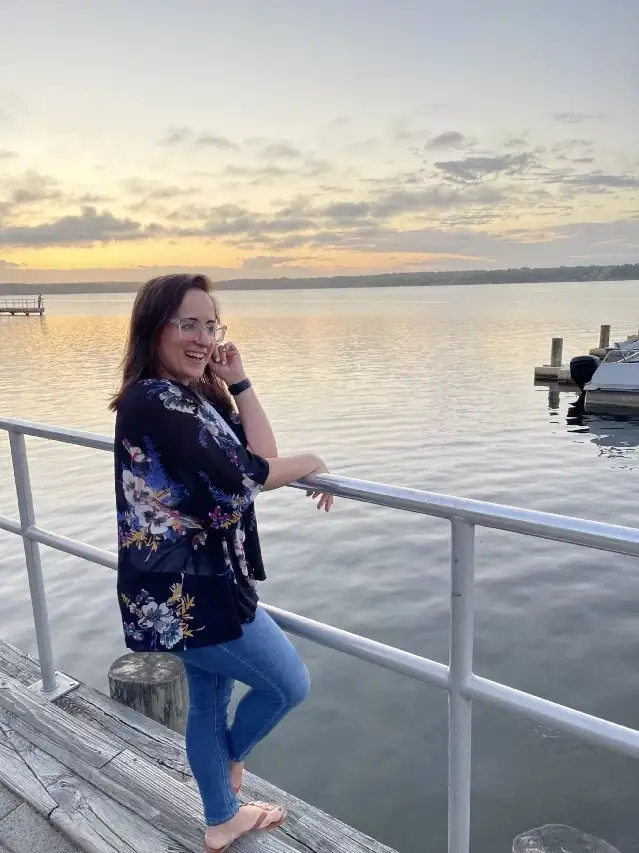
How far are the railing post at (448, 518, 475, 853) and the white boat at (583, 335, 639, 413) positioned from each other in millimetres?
21733

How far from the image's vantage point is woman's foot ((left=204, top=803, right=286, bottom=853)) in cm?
206

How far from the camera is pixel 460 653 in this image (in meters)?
1.61

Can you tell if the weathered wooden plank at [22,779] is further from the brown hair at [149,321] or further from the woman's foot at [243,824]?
the brown hair at [149,321]

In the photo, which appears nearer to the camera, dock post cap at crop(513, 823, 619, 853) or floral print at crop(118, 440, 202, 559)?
floral print at crop(118, 440, 202, 559)

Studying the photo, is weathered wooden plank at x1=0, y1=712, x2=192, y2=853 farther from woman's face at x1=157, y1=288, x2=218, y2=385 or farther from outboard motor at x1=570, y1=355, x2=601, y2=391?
outboard motor at x1=570, y1=355, x2=601, y2=391

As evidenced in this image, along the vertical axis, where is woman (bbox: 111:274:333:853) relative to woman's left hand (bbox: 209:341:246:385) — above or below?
below

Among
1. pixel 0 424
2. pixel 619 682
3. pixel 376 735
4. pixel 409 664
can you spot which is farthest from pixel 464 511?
pixel 619 682

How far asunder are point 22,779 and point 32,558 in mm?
839

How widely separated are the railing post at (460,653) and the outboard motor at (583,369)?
77.9ft

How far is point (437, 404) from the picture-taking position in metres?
23.2

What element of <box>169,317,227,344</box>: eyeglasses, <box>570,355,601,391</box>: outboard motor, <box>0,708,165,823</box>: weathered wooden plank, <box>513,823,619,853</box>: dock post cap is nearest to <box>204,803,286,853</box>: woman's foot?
<box>0,708,165,823</box>: weathered wooden plank

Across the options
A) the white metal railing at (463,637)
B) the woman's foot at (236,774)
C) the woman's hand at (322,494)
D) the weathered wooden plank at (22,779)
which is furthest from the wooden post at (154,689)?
the woman's hand at (322,494)

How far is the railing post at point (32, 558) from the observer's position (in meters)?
2.67

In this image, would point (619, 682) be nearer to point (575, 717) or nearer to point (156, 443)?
point (575, 717)
